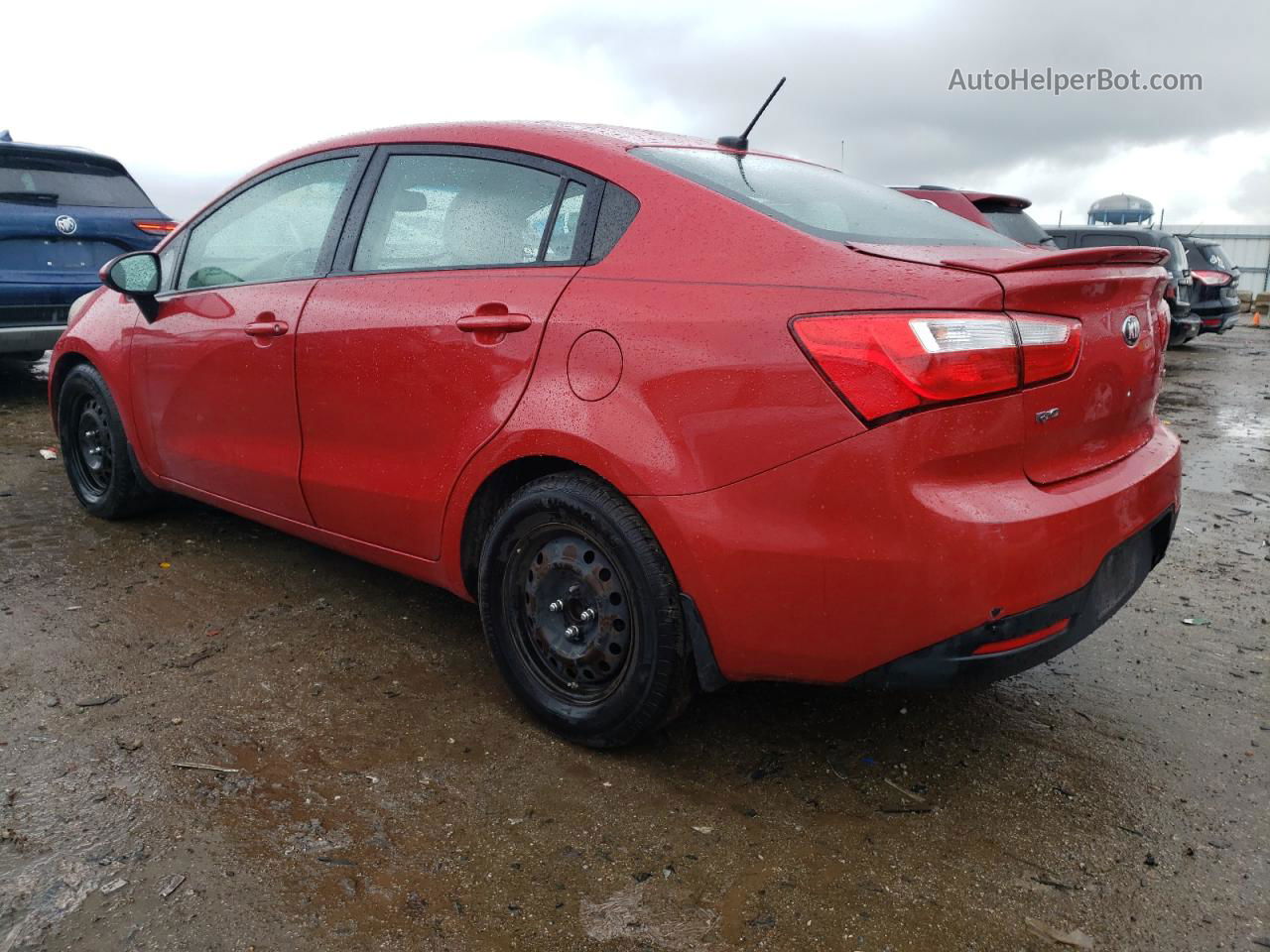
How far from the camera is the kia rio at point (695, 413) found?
200 cm

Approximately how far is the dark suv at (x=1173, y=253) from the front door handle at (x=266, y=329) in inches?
424

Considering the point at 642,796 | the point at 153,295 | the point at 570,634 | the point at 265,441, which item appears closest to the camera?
the point at 642,796

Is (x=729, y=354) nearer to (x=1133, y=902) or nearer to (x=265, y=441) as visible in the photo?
(x=1133, y=902)

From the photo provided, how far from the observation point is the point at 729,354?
2127 mm

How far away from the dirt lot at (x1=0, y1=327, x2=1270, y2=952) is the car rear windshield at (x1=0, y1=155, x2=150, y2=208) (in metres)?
4.04

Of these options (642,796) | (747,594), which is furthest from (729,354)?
(642,796)

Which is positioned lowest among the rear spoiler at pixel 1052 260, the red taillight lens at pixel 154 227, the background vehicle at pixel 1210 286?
the background vehicle at pixel 1210 286

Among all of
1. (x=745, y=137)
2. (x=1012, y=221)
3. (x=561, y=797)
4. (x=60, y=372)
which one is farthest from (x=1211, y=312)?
(x=561, y=797)

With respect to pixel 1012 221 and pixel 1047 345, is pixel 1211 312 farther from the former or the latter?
pixel 1047 345

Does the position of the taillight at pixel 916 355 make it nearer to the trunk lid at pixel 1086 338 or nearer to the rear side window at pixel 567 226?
the trunk lid at pixel 1086 338

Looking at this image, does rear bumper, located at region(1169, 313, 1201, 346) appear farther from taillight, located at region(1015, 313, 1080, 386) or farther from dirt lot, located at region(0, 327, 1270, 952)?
taillight, located at region(1015, 313, 1080, 386)

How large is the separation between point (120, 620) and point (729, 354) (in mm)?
2427

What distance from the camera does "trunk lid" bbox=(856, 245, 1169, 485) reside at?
209 centimetres

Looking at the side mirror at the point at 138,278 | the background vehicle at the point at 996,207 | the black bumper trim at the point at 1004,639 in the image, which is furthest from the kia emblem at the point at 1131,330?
the background vehicle at the point at 996,207
